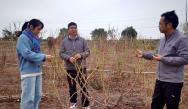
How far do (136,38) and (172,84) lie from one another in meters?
2.78

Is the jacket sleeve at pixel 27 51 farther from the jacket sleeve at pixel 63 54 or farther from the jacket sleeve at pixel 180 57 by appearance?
the jacket sleeve at pixel 180 57

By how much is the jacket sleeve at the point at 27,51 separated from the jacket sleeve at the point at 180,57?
1.68m

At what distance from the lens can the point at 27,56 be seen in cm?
453

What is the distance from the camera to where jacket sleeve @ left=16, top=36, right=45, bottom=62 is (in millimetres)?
4531

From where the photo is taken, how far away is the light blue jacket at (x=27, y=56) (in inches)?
179

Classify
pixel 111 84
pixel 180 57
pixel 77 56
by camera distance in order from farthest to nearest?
pixel 111 84
pixel 77 56
pixel 180 57

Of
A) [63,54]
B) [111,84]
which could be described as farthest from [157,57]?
[111,84]

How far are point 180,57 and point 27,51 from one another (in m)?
1.97

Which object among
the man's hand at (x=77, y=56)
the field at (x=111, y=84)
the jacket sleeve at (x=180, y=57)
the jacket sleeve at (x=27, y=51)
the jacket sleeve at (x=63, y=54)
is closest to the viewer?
the jacket sleeve at (x=180, y=57)

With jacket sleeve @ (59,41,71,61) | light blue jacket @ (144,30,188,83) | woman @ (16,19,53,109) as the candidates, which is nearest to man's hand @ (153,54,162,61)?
light blue jacket @ (144,30,188,83)

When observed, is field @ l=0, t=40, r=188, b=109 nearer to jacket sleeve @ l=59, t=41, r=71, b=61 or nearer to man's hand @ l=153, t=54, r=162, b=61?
jacket sleeve @ l=59, t=41, r=71, b=61

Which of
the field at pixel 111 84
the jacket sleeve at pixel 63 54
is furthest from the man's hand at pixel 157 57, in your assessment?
the jacket sleeve at pixel 63 54

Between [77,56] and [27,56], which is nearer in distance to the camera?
[27,56]

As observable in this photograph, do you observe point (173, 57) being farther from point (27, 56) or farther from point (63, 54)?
point (63, 54)
